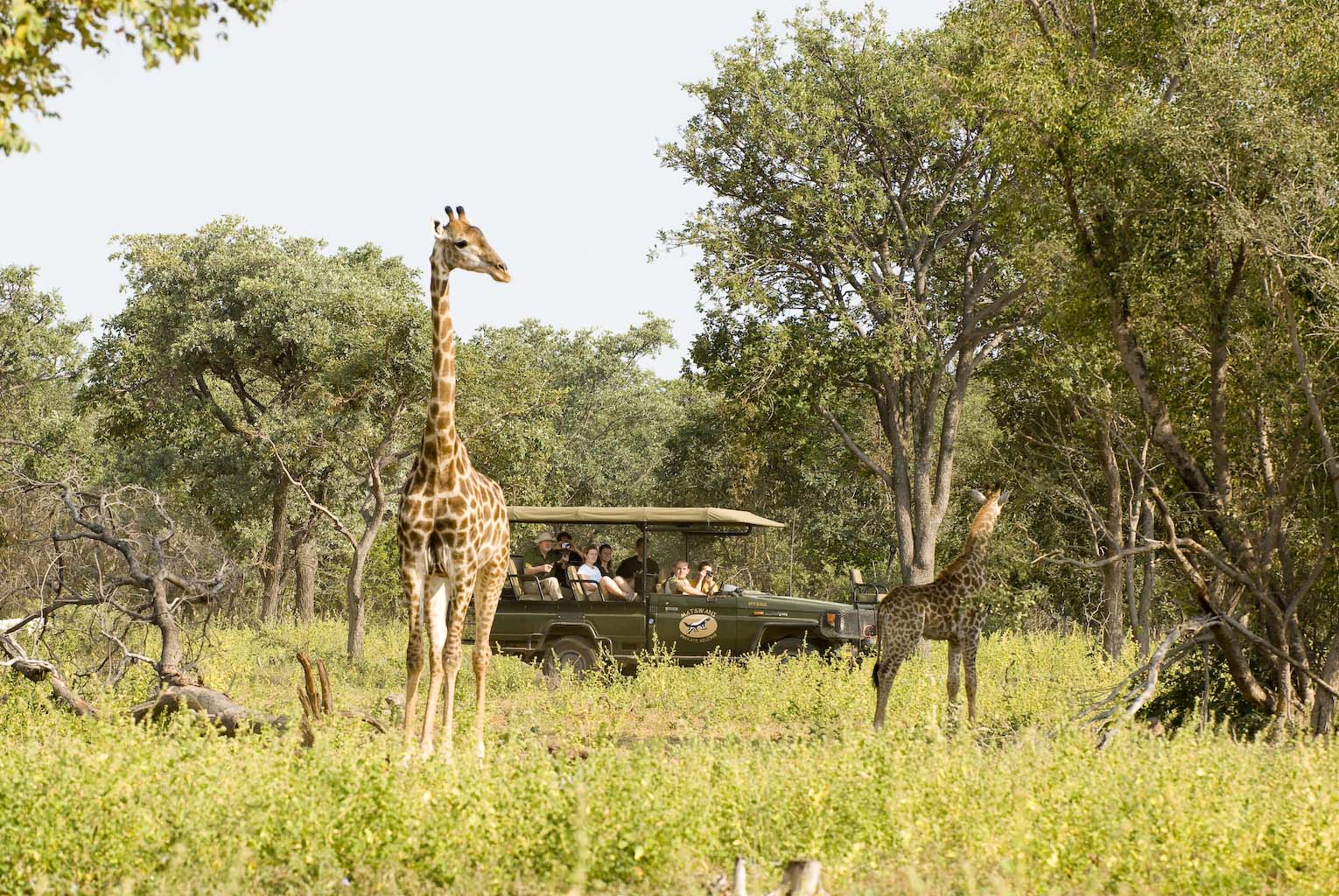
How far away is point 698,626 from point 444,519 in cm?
677

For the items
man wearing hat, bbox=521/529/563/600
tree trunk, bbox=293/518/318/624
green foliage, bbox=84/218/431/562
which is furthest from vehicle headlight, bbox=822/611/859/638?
tree trunk, bbox=293/518/318/624

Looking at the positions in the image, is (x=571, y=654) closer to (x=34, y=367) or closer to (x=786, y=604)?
(x=786, y=604)

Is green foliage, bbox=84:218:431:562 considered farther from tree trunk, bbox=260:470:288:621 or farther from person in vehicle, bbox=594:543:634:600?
person in vehicle, bbox=594:543:634:600

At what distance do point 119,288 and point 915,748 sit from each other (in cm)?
2335

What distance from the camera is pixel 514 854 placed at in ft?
20.8

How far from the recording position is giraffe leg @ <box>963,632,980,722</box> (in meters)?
11.5

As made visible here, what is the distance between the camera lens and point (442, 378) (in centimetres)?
973

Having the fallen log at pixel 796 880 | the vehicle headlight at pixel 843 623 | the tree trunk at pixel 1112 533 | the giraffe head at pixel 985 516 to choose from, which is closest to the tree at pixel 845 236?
the tree trunk at pixel 1112 533

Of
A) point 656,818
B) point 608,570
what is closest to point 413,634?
point 656,818

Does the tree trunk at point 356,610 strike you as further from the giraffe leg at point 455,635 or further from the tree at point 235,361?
the giraffe leg at point 455,635

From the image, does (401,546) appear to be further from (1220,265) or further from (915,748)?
(1220,265)

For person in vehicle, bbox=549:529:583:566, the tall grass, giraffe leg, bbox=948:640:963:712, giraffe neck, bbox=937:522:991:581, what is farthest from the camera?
person in vehicle, bbox=549:529:583:566

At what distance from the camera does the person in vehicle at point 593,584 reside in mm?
15711

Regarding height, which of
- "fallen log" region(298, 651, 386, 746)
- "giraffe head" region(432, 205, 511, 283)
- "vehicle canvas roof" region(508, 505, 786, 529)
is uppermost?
"giraffe head" region(432, 205, 511, 283)
